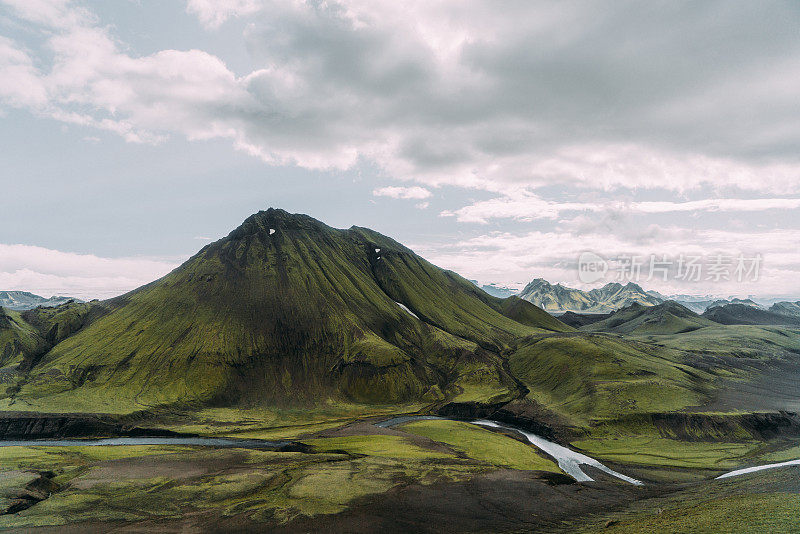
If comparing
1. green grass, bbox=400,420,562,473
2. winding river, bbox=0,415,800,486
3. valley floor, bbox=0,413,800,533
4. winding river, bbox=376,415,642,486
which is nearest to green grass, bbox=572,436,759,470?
valley floor, bbox=0,413,800,533

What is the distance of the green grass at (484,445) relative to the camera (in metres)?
104

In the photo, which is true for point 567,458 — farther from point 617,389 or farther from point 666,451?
point 617,389

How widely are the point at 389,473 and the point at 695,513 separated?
54.5 metres

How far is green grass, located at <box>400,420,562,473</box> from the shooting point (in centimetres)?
10362

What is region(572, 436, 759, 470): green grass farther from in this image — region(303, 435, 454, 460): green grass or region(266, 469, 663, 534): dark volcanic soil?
region(303, 435, 454, 460): green grass

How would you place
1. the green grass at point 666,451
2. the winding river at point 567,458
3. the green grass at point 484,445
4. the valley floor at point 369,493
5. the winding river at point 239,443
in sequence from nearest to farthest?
the valley floor at point 369,493 < the winding river at point 567,458 < the green grass at point 484,445 < the green grass at point 666,451 < the winding river at point 239,443

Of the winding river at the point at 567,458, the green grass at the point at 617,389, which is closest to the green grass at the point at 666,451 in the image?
the winding river at the point at 567,458

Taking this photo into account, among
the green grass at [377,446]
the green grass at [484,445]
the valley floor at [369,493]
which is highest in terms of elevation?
the valley floor at [369,493]

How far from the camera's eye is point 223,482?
75.0 m

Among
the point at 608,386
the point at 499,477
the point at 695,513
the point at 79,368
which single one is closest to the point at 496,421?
the point at 608,386

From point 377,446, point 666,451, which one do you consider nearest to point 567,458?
point 666,451

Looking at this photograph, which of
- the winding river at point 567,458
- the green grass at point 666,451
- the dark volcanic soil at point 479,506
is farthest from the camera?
the green grass at point 666,451

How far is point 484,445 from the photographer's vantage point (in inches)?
4626

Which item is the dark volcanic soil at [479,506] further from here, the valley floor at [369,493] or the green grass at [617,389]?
the green grass at [617,389]
